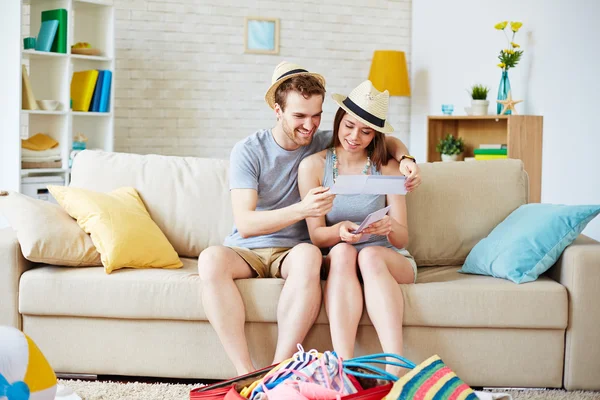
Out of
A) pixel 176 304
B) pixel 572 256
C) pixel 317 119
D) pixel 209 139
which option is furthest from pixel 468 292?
pixel 209 139

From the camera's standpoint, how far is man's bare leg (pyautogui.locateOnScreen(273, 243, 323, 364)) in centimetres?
241

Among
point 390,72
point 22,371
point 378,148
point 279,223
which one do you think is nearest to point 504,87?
point 390,72

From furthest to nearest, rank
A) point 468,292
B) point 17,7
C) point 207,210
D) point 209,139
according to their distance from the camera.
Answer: point 209,139 < point 17,7 < point 207,210 < point 468,292

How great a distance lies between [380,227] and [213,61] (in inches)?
156

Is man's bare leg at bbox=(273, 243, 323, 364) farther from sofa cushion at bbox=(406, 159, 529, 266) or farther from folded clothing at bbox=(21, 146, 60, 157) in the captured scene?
folded clothing at bbox=(21, 146, 60, 157)

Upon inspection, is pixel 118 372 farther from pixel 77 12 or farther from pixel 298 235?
pixel 77 12

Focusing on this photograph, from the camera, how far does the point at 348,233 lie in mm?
2512

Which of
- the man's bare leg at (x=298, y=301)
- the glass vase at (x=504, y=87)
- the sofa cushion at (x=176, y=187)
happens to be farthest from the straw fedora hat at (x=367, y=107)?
the glass vase at (x=504, y=87)

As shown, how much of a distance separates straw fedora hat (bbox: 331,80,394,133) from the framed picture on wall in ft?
12.3

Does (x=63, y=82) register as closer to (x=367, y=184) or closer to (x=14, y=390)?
(x=367, y=184)

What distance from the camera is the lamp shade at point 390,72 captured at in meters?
6.22

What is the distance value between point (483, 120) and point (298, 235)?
3431mm

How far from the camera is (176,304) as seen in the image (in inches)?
101

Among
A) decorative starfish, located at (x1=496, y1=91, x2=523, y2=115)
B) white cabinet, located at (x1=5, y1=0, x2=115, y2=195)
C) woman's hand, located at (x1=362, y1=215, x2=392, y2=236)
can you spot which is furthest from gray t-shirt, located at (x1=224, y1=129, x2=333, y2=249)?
decorative starfish, located at (x1=496, y1=91, x2=523, y2=115)
